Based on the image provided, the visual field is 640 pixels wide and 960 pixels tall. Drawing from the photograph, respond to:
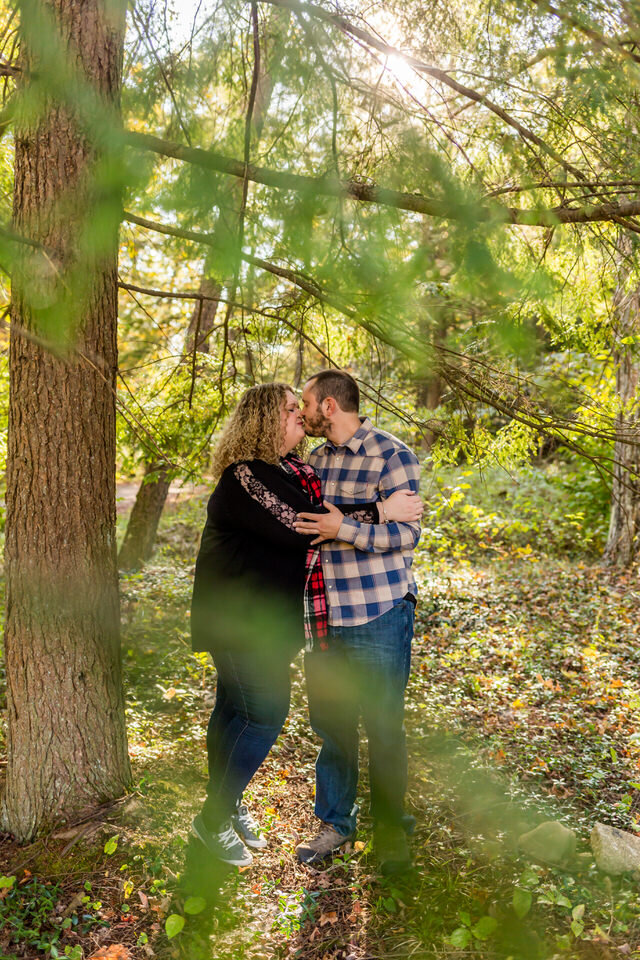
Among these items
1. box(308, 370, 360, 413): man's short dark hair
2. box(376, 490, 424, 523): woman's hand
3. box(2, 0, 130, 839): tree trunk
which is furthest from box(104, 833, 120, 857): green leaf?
box(308, 370, 360, 413): man's short dark hair

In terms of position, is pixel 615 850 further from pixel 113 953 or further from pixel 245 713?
pixel 113 953

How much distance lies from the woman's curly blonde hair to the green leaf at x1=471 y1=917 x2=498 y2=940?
6.33 feet

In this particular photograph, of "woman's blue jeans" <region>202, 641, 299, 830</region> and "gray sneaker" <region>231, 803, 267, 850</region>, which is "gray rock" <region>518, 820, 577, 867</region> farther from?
"woman's blue jeans" <region>202, 641, 299, 830</region>

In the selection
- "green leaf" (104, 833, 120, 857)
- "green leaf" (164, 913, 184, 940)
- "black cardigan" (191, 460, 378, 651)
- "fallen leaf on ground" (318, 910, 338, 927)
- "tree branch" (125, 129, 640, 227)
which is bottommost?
"fallen leaf on ground" (318, 910, 338, 927)

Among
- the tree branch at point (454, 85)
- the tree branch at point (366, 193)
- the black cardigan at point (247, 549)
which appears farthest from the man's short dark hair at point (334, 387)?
the tree branch at point (454, 85)

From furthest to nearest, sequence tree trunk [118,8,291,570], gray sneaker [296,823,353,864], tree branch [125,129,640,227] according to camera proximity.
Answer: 1. gray sneaker [296,823,353,864]
2. tree branch [125,129,640,227]
3. tree trunk [118,8,291,570]

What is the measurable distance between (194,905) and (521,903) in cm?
125

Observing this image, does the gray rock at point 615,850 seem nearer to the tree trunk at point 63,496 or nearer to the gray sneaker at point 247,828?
the gray sneaker at point 247,828

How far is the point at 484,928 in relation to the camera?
262cm

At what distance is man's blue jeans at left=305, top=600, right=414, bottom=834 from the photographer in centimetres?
299

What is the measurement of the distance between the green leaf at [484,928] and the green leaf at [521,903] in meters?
0.10

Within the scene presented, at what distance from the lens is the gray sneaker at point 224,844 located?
9.68ft

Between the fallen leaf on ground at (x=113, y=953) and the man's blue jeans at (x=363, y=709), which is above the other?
the man's blue jeans at (x=363, y=709)

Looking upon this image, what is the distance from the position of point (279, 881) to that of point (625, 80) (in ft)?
11.7
